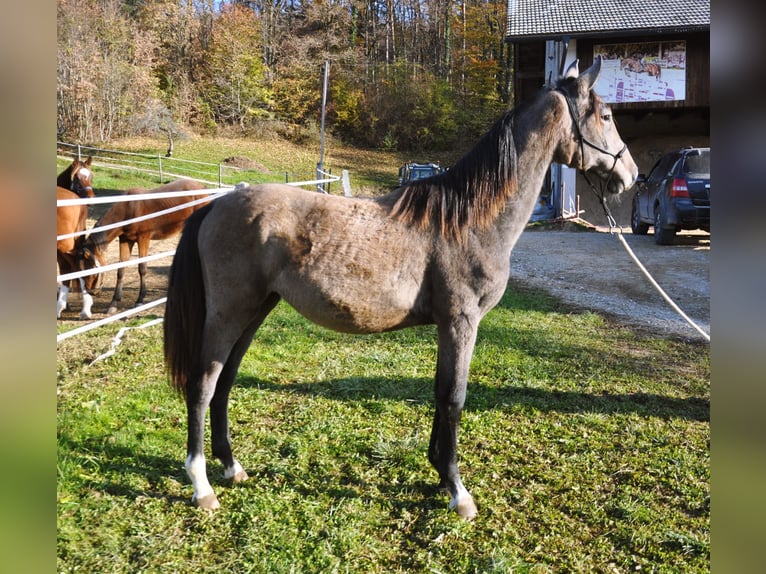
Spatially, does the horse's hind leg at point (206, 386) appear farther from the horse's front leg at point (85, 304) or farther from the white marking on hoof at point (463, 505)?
the horse's front leg at point (85, 304)

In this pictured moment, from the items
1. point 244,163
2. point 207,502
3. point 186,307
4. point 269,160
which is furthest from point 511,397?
point 269,160

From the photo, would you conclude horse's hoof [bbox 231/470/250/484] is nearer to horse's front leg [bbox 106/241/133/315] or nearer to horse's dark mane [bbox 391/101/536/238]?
horse's dark mane [bbox 391/101/536/238]

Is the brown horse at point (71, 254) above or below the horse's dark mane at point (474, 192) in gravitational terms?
below

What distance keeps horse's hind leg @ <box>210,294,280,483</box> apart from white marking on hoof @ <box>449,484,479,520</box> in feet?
4.07

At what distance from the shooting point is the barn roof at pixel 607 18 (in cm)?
1391

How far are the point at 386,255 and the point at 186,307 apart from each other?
3.77ft

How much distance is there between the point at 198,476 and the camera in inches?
110

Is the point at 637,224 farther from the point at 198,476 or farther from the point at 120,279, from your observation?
the point at 198,476

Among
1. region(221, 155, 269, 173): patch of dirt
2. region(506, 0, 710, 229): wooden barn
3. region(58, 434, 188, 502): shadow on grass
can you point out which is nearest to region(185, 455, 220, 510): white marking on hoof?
region(58, 434, 188, 502): shadow on grass

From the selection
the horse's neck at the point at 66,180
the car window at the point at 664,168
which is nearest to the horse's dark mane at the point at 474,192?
the horse's neck at the point at 66,180

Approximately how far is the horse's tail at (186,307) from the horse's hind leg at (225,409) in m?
0.23

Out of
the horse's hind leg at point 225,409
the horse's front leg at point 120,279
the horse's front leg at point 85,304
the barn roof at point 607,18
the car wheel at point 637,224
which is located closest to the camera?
the horse's hind leg at point 225,409
